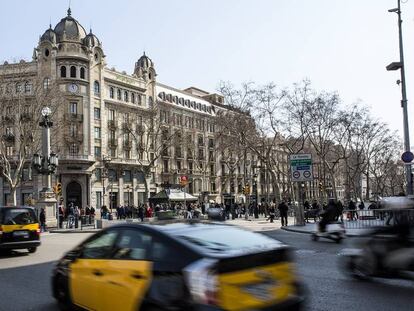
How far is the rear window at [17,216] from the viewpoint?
47.9 ft

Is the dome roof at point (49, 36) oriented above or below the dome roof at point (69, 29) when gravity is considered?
below

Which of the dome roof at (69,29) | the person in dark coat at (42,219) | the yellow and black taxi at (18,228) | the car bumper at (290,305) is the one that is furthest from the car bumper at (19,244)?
the dome roof at (69,29)

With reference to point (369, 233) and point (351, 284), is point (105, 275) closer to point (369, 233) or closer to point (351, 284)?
point (351, 284)

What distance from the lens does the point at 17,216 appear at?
1488 centimetres

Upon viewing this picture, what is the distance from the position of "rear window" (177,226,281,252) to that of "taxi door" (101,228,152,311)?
0.49 metres

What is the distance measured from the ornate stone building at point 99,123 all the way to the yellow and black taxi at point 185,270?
47654 millimetres

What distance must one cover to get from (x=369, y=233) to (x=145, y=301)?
5.48m

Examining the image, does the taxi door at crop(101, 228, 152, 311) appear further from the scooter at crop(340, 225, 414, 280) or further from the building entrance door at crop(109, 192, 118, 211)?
the building entrance door at crop(109, 192, 118, 211)

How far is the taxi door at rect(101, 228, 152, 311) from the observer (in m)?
5.06

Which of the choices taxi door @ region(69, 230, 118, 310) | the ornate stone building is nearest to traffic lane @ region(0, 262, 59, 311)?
taxi door @ region(69, 230, 118, 310)

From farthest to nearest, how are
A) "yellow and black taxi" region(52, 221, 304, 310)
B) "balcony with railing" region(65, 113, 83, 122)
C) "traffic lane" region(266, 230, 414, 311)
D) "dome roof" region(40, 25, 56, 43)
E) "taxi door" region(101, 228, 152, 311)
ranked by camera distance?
"dome roof" region(40, 25, 56, 43), "balcony with railing" region(65, 113, 83, 122), "traffic lane" region(266, 230, 414, 311), "taxi door" region(101, 228, 152, 311), "yellow and black taxi" region(52, 221, 304, 310)

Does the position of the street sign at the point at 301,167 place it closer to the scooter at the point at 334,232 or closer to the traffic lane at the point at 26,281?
the scooter at the point at 334,232

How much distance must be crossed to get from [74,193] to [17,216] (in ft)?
149

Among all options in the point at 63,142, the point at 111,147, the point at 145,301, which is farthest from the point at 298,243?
the point at 111,147
